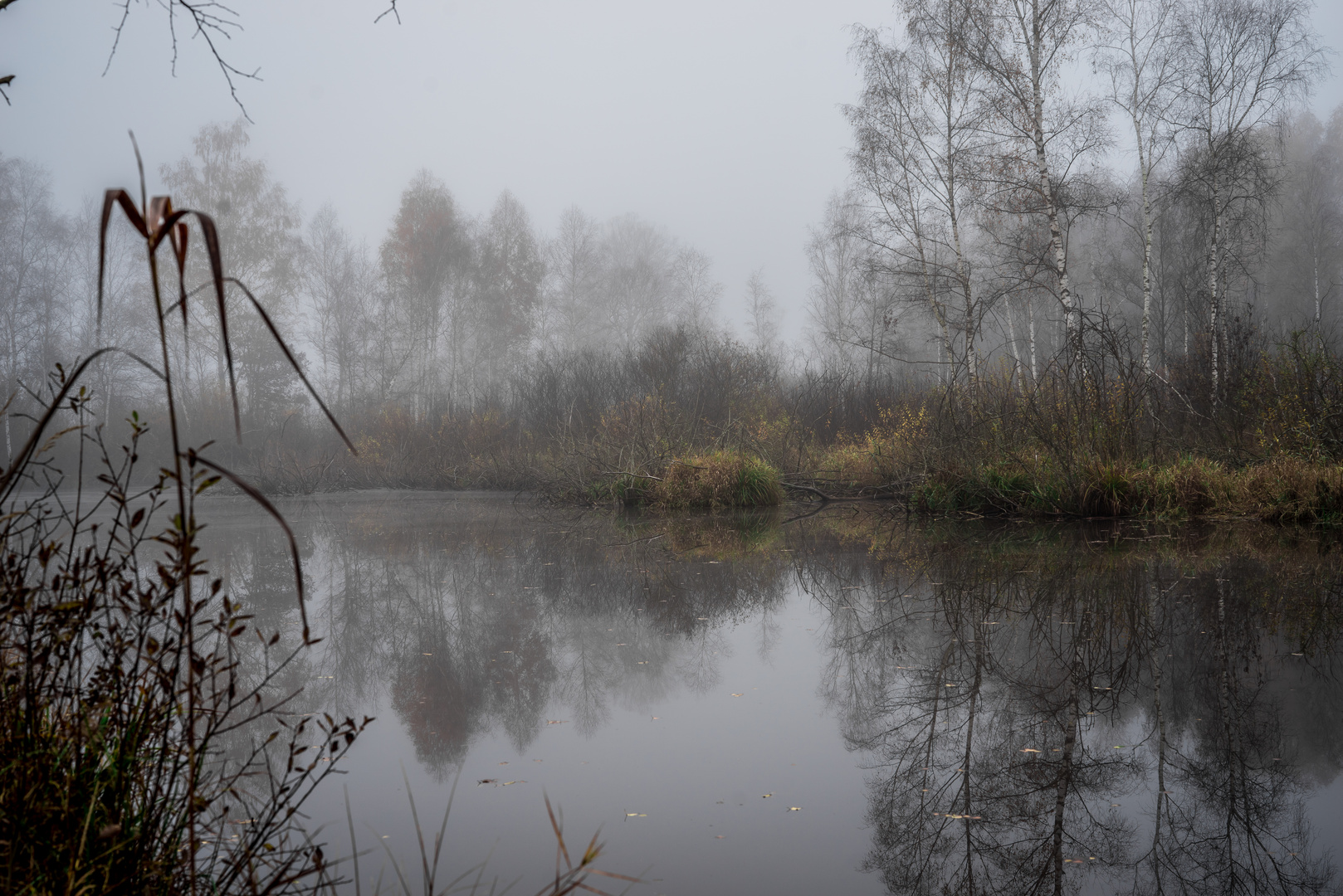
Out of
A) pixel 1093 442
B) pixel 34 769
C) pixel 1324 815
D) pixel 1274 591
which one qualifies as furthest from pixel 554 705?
pixel 1093 442

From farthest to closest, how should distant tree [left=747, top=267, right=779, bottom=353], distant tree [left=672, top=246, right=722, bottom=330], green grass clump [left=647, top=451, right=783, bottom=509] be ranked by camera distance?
distant tree [left=747, top=267, right=779, bottom=353], distant tree [left=672, top=246, right=722, bottom=330], green grass clump [left=647, top=451, right=783, bottom=509]

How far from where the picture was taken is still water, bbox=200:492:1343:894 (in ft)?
7.52

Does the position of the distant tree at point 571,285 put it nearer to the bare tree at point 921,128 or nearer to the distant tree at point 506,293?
the distant tree at point 506,293

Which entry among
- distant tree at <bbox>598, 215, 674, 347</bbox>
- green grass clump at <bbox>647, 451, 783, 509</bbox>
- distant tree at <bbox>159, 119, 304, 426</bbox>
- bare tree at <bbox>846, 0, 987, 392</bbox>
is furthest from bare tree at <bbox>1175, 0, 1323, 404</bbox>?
distant tree at <bbox>159, 119, 304, 426</bbox>

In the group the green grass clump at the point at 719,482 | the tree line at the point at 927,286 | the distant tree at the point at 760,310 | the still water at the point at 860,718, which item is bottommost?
the still water at the point at 860,718

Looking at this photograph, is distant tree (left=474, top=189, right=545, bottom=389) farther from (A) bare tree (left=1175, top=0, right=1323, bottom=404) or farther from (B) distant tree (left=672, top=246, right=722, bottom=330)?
(A) bare tree (left=1175, top=0, right=1323, bottom=404)

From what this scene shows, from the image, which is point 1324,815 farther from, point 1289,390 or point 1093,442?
point 1289,390

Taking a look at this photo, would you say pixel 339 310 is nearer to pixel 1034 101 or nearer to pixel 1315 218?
pixel 1034 101

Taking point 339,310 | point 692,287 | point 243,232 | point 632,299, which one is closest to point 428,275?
point 339,310

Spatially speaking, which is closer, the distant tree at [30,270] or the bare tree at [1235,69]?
the bare tree at [1235,69]

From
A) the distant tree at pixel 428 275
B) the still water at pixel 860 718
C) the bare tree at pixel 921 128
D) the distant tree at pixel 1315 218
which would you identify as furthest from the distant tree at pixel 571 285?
the still water at pixel 860 718

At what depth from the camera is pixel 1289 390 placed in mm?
9461

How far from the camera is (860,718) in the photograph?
341 centimetres

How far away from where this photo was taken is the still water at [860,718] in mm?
2291
